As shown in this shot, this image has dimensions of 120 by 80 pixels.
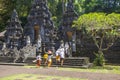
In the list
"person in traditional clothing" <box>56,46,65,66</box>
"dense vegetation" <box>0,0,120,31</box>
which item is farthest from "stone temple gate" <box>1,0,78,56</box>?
"dense vegetation" <box>0,0,120,31</box>

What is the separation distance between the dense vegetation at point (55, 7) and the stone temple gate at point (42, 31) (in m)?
7.68

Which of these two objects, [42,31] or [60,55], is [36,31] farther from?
[60,55]

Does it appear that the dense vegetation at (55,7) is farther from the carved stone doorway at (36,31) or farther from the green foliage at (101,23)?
the green foliage at (101,23)

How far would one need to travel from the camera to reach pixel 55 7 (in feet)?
133

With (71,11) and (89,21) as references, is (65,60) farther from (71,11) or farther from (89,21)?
(71,11)

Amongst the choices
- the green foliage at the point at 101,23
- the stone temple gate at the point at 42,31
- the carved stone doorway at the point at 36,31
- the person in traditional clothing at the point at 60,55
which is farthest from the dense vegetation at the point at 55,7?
the person in traditional clothing at the point at 60,55

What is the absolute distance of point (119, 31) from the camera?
22094 millimetres

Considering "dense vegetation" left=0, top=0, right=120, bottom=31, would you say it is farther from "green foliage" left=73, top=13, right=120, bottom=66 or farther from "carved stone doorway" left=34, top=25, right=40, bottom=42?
"green foliage" left=73, top=13, right=120, bottom=66

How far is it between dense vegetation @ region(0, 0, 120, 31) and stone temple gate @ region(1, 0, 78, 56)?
7678 mm

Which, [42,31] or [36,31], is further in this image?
[36,31]

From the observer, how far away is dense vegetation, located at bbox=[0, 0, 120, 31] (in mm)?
40188

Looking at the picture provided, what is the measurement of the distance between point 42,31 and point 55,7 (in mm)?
Result: 10520

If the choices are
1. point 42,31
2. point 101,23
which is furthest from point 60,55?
point 42,31

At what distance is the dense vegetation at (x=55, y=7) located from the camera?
132 feet
